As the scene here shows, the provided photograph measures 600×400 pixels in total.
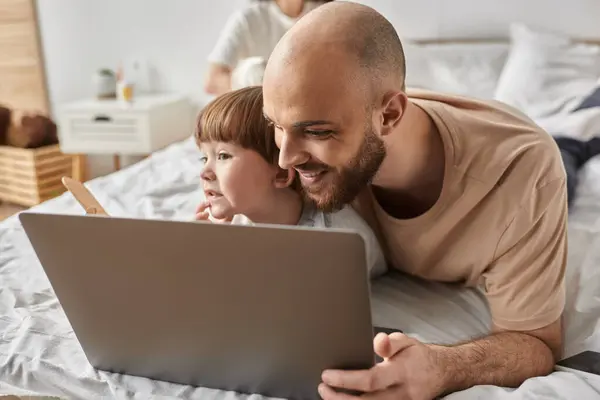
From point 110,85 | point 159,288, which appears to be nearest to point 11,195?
point 110,85

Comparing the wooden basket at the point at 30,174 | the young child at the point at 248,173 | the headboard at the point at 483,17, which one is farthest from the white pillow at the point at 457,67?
the wooden basket at the point at 30,174

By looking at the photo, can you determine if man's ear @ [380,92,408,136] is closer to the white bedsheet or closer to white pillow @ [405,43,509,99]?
the white bedsheet

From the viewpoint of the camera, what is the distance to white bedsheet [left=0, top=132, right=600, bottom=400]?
2.79ft

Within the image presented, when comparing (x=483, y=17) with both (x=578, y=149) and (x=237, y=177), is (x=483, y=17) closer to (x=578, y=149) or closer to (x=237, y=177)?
(x=578, y=149)

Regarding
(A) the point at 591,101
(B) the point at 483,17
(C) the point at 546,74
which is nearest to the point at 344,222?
(A) the point at 591,101

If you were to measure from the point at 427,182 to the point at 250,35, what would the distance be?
1.72 m

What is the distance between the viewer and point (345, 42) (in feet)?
2.73

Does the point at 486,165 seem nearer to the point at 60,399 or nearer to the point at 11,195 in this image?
the point at 60,399

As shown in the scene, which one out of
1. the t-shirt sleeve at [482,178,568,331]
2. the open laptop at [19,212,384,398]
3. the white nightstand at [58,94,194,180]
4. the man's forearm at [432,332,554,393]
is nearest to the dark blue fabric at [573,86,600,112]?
the t-shirt sleeve at [482,178,568,331]

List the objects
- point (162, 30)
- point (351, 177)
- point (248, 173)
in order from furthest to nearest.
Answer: point (162, 30), point (248, 173), point (351, 177)

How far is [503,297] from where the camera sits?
0.94 m

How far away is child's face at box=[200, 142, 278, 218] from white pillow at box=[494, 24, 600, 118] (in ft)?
4.28

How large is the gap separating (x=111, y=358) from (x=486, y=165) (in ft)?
2.10

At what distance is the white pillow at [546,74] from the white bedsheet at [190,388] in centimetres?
53
